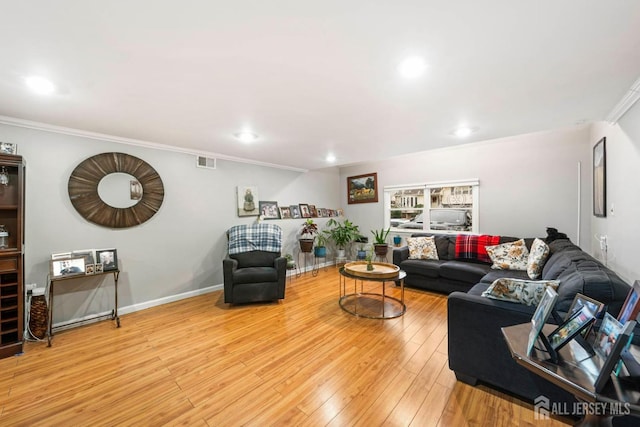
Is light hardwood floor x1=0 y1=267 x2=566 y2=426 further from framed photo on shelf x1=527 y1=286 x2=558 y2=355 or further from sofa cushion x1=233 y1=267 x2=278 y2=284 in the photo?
framed photo on shelf x1=527 y1=286 x2=558 y2=355

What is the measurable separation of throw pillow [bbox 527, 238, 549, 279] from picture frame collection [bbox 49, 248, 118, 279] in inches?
195

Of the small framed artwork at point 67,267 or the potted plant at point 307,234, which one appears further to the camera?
the potted plant at point 307,234

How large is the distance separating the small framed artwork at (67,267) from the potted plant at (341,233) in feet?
13.6

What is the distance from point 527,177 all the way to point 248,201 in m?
4.62

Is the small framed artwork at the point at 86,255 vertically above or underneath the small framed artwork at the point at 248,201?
underneath

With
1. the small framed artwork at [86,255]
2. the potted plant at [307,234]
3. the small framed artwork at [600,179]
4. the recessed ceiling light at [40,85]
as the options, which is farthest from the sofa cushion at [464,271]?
the recessed ceiling light at [40,85]

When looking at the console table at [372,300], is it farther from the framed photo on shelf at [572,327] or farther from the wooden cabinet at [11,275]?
the wooden cabinet at [11,275]

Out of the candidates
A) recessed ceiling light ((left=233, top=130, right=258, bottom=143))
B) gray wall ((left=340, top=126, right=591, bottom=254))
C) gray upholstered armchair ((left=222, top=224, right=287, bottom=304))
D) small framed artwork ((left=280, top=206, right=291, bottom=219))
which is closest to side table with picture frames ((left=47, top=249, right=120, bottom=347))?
gray upholstered armchair ((left=222, top=224, right=287, bottom=304))

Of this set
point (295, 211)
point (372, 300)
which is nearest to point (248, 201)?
point (295, 211)

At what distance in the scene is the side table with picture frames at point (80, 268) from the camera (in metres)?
2.60

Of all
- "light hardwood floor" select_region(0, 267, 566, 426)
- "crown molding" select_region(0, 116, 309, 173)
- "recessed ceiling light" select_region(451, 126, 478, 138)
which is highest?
"recessed ceiling light" select_region(451, 126, 478, 138)

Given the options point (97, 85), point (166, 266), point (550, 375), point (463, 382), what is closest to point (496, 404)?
point (463, 382)

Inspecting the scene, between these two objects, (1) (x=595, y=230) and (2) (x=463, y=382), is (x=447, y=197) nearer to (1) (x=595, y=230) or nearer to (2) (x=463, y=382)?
(1) (x=595, y=230)

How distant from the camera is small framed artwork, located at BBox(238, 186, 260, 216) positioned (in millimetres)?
4453
